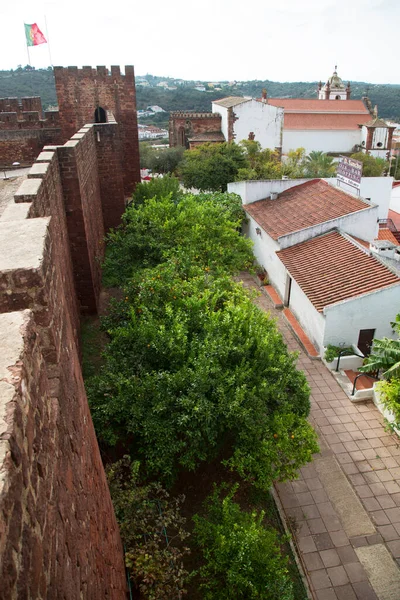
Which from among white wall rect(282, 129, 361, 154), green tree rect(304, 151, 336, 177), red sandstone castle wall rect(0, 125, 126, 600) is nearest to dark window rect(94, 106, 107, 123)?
red sandstone castle wall rect(0, 125, 126, 600)

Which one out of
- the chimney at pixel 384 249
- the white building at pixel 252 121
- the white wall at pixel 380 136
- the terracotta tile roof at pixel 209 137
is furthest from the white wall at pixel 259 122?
the chimney at pixel 384 249

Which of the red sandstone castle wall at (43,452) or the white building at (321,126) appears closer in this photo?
the red sandstone castle wall at (43,452)

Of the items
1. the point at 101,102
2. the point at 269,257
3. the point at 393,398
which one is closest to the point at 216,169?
the point at 101,102

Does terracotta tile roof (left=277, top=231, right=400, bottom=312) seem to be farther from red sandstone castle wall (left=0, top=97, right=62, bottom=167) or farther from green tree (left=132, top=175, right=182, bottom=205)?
red sandstone castle wall (left=0, top=97, right=62, bottom=167)

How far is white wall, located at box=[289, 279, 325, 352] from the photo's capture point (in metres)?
14.7

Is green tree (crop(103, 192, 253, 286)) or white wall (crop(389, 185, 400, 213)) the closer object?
green tree (crop(103, 192, 253, 286))

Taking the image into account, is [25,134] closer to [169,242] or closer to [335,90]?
[169,242]

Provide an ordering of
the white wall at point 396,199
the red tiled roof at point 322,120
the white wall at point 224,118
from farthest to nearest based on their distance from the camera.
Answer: the red tiled roof at point 322,120 → the white wall at point 224,118 → the white wall at point 396,199

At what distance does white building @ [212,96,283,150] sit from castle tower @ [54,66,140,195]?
71.6 feet

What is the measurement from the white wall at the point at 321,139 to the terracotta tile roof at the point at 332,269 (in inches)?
1330

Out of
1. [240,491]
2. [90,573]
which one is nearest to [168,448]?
[240,491]

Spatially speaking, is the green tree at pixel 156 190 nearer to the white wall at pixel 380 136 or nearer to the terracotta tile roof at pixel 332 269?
the terracotta tile roof at pixel 332 269

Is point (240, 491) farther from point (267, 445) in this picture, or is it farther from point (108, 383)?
point (108, 383)

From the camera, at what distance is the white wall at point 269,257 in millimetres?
18578
